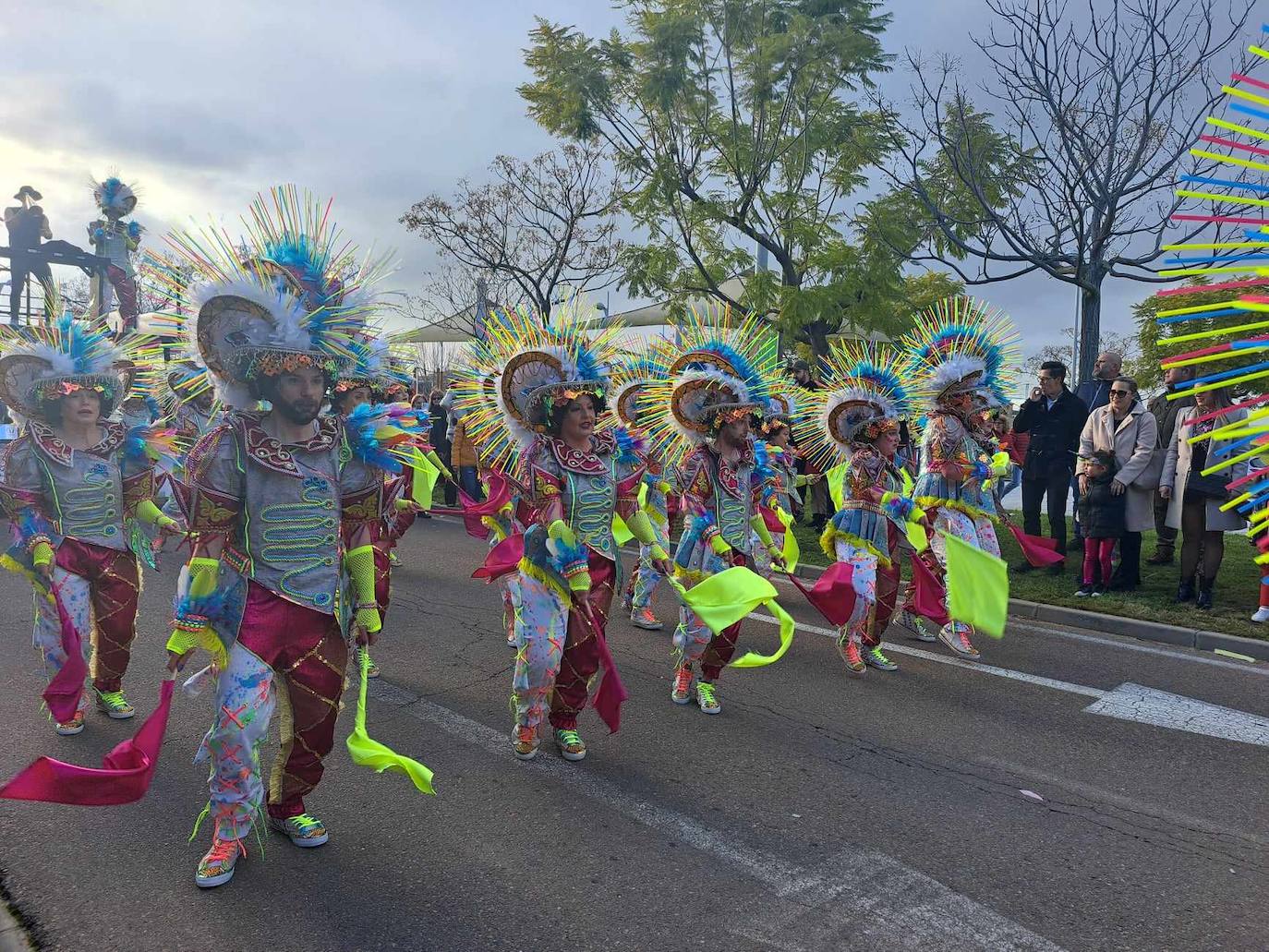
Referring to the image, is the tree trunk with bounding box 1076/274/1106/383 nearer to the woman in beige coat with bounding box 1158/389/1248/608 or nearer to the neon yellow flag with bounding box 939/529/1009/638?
the woman in beige coat with bounding box 1158/389/1248/608

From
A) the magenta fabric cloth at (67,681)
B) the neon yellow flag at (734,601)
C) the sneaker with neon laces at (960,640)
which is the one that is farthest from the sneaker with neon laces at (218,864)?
the sneaker with neon laces at (960,640)

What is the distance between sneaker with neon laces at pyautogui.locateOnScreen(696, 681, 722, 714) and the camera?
5.21 meters

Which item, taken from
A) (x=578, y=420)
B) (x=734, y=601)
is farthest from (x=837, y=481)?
(x=578, y=420)

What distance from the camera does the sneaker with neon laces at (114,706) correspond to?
16.5ft

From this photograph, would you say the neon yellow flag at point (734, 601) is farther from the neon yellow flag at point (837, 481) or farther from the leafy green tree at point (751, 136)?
the leafy green tree at point (751, 136)

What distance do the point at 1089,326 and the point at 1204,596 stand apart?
396cm

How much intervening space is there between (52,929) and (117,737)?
195cm

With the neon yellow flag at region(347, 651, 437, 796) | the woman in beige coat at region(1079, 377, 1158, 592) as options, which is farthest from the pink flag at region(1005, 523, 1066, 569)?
the neon yellow flag at region(347, 651, 437, 796)

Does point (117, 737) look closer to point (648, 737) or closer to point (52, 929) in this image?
point (52, 929)

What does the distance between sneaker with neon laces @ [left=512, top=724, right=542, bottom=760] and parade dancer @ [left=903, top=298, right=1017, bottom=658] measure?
3.51 m

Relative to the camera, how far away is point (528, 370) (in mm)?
4641

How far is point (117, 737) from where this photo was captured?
187 inches

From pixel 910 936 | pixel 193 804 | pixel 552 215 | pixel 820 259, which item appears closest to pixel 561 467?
pixel 193 804

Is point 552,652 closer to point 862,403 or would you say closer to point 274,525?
point 274,525
